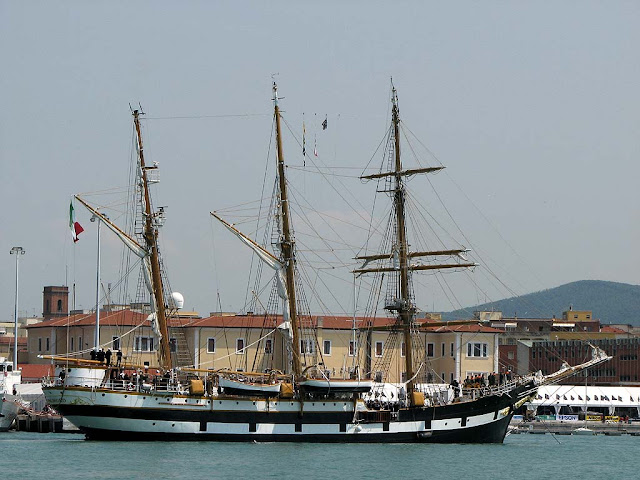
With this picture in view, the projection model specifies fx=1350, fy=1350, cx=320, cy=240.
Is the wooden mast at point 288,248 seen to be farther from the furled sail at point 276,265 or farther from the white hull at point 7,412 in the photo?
the white hull at point 7,412

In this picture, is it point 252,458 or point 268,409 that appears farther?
point 268,409

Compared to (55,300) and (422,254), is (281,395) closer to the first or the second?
(422,254)

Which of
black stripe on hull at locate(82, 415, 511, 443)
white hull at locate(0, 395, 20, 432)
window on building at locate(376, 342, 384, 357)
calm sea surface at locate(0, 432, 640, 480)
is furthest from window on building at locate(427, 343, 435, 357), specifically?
white hull at locate(0, 395, 20, 432)

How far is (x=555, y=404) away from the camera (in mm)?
124375

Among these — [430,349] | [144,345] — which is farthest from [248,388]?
[430,349]

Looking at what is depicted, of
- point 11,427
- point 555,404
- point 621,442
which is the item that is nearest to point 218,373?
point 11,427

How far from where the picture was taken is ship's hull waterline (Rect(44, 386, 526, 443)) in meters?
70.8

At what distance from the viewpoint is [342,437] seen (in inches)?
2872

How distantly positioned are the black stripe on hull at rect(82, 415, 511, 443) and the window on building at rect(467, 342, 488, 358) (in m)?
39.3

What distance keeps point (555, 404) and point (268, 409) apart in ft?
190

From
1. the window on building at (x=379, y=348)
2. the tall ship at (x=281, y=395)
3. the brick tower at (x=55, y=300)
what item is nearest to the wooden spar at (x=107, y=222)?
the tall ship at (x=281, y=395)

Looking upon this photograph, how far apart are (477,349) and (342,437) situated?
4568 cm

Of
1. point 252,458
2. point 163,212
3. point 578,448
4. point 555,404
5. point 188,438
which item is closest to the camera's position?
point 252,458

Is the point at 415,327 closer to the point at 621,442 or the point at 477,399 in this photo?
the point at 477,399
